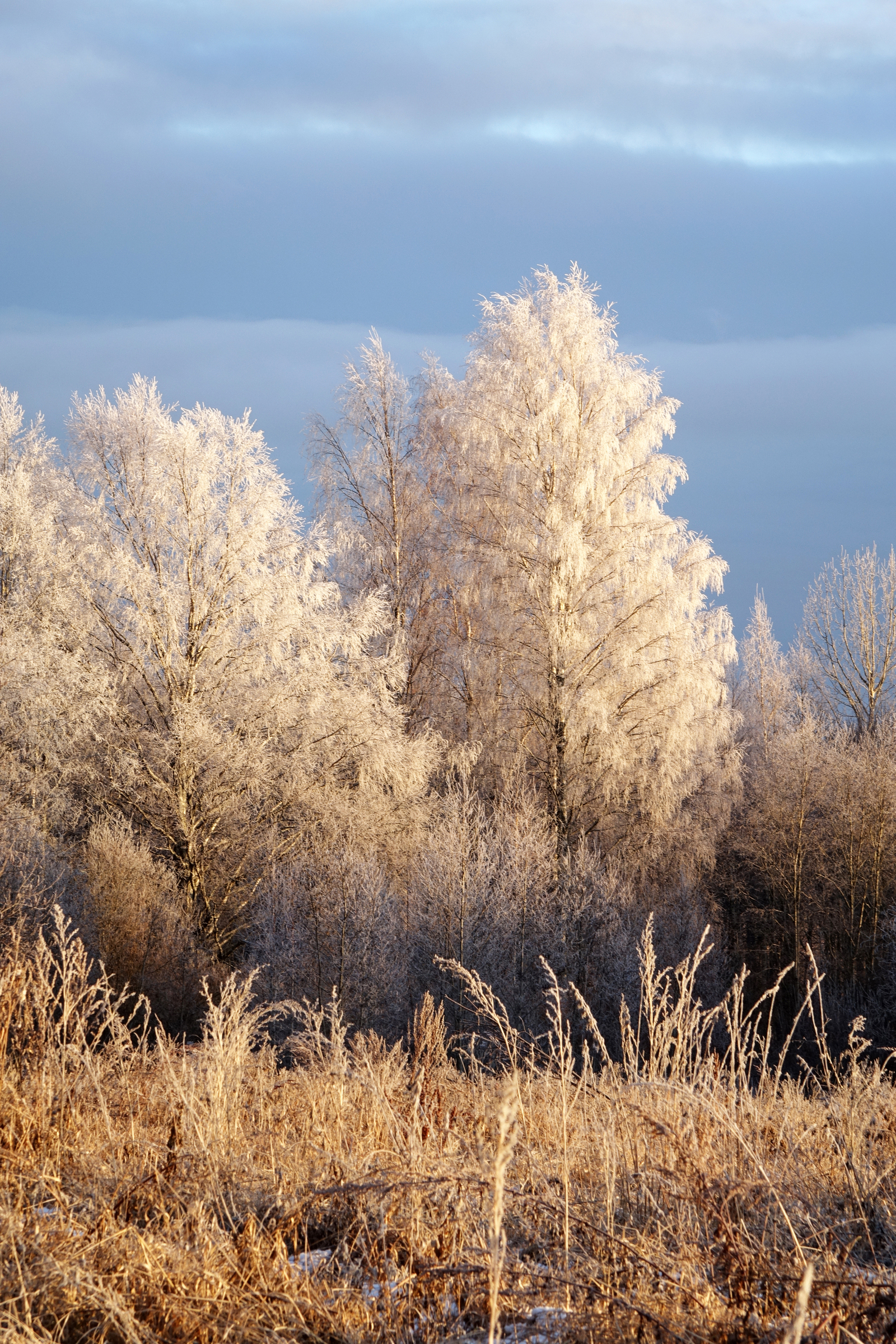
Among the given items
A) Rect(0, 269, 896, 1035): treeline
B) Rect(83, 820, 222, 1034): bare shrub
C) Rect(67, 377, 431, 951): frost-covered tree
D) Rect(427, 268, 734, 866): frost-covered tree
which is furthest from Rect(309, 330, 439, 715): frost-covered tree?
Rect(83, 820, 222, 1034): bare shrub

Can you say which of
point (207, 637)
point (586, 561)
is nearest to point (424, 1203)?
point (207, 637)

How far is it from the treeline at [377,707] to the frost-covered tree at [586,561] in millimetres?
67

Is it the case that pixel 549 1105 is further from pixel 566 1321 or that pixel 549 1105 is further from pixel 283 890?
pixel 283 890

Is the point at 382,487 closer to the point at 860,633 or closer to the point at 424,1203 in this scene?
the point at 860,633

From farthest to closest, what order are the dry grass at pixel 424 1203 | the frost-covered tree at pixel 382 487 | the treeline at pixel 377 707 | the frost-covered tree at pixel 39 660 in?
the frost-covered tree at pixel 382 487 → the treeline at pixel 377 707 → the frost-covered tree at pixel 39 660 → the dry grass at pixel 424 1203

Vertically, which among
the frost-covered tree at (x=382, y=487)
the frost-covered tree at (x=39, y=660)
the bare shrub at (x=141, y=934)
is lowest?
the bare shrub at (x=141, y=934)

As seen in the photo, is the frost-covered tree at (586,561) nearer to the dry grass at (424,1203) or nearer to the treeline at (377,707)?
the treeline at (377,707)

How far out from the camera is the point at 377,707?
19.5m

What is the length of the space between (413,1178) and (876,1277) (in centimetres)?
123

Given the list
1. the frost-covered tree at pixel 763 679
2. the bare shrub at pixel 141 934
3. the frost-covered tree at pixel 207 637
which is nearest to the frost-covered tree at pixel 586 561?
the frost-covered tree at pixel 207 637

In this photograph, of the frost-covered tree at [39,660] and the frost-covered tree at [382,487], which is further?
the frost-covered tree at [382,487]

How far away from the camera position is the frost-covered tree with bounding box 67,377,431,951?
679 inches

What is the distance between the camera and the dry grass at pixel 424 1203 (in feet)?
7.08

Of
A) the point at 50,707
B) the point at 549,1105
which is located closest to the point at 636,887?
the point at 50,707
